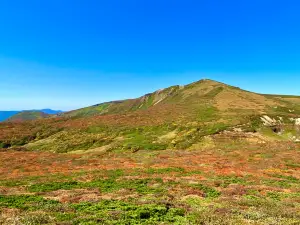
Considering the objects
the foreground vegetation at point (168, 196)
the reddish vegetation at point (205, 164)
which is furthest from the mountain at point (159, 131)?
the foreground vegetation at point (168, 196)

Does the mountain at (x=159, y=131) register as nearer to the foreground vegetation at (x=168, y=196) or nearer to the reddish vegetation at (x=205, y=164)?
the reddish vegetation at (x=205, y=164)

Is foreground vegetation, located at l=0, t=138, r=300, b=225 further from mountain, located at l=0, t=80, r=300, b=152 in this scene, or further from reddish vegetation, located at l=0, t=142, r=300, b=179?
mountain, located at l=0, t=80, r=300, b=152

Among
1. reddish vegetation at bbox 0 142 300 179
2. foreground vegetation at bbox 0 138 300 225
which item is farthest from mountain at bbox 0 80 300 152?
foreground vegetation at bbox 0 138 300 225

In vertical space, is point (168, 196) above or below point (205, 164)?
above

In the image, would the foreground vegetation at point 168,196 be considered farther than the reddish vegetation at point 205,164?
No

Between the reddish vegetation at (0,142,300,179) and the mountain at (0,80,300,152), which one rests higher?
the mountain at (0,80,300,152)

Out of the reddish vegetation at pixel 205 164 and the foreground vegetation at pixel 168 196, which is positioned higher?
the foreground vegetation at pixel 168 196

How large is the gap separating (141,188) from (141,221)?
11.3 meters

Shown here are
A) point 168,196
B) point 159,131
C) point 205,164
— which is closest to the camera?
point 168,196

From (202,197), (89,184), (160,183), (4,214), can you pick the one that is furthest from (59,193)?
(202,197)

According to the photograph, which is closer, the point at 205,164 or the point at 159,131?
the point at 205,164

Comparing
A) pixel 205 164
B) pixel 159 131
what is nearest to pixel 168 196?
pixel 205 164

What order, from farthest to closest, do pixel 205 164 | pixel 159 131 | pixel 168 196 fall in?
1. pixel 159 131
2. pixel 205 164
3. pixel 168 196

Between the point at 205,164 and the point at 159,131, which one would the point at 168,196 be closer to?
the point at 205,164
